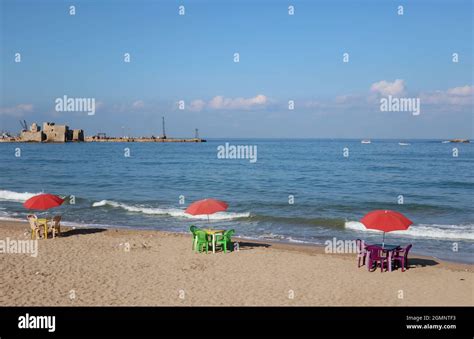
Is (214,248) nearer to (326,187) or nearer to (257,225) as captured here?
(257,225)

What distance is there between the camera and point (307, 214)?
81.8 feet

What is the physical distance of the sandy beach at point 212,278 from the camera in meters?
10.9

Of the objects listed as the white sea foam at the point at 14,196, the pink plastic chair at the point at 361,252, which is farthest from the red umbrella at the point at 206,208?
the white sea foam at the point at 14,196

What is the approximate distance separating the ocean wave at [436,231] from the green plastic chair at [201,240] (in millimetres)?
8616

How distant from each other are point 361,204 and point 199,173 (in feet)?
81.7

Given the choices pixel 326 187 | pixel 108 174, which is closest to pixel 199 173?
pixel 108 174

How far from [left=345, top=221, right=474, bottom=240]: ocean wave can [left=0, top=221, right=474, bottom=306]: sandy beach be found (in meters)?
4.35

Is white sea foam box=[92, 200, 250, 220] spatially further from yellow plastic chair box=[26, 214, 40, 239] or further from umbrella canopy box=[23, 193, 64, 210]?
→ yellow plastic chair box=[26, 214, 40, 239]

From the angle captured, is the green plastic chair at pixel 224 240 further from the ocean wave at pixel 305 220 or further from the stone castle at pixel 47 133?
the stone castle at pixel 47 133

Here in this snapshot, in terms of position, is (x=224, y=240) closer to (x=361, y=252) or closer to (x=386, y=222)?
(x=361, y=252)

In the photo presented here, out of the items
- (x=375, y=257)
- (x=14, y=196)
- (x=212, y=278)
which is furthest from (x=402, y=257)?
(x=14, y=196)

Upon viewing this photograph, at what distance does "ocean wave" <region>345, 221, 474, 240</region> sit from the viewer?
1964 centimetres

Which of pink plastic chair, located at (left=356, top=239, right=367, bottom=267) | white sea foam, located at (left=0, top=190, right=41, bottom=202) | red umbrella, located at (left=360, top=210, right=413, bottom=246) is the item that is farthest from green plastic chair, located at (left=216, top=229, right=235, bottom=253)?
white sea foam, located at (left=0, top=190, right=41, bottom=202)
